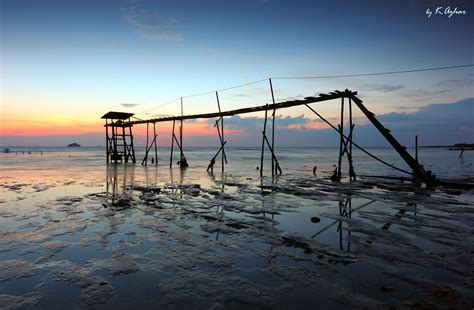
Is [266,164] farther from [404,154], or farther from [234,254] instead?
[234,254]

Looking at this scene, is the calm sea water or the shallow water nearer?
the shallow water

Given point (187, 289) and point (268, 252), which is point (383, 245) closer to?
point (268, 252)

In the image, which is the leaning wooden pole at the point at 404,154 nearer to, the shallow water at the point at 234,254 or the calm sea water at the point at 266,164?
the shallow water at the point at 234,254

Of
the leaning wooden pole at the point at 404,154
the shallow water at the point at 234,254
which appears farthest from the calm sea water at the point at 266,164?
the shallow water at the point at 234,254

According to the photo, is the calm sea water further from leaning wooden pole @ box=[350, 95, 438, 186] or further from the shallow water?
the shallow water

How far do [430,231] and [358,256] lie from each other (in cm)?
308

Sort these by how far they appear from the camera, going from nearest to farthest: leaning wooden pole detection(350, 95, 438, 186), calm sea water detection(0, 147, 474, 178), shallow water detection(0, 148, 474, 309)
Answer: shallow water detection(0, 148, 474, 309) < leaning wooden pole detection(350, 95, 438, 186) < calm sea water detection(0, 147, 474, 178)

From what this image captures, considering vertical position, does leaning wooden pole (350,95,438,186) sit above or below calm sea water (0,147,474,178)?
above

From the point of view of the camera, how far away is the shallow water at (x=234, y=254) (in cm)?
411

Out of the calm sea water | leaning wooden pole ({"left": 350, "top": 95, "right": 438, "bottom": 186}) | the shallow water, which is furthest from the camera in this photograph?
the calm sea water

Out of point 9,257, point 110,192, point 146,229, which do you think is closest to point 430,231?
point 146,229

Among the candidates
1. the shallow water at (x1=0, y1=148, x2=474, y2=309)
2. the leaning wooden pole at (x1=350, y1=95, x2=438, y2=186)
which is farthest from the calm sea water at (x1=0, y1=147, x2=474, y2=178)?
the shallow water at (x1=0, y1=148, x2=474, y2=309)

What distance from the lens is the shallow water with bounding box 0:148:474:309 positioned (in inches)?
162

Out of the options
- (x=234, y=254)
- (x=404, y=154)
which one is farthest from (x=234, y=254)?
(x=404, y=154)
